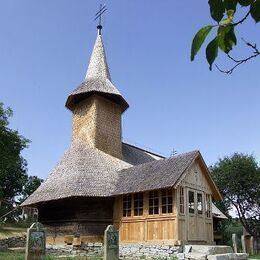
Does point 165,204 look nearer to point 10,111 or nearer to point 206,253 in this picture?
point 206,253

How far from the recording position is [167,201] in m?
21.2

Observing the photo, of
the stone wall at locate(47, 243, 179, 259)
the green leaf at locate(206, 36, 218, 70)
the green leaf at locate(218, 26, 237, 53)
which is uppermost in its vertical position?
the green leaf at locate(218, 26, 237, 53)

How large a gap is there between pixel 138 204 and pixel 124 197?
127 cm

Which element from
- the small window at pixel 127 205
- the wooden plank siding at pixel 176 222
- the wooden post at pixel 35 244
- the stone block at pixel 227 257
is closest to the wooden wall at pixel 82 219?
the wooden plank siding at pixel 176 222

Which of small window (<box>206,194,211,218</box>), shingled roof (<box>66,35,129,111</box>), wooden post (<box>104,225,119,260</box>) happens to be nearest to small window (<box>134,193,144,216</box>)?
small window (<box>206,194,211,218</box>)

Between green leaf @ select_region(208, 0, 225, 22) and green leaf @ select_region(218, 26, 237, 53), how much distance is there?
0.05 metres

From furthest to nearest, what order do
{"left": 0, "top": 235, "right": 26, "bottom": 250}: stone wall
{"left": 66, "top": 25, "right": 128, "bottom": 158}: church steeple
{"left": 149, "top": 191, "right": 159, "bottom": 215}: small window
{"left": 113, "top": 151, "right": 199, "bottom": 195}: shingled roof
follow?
{"left": 66, "top": 25, "right": 128, "bottom": 158}: church steeple → {"left": 0, "top": 235, "right": 26, "bottom": 250}: stone wall → {"left": 149, "top": 191, "right": 159, "bottom": 215}: small window → {"left": 113, "top": 151, "right": 199, "bottom": 195}: shingled roof

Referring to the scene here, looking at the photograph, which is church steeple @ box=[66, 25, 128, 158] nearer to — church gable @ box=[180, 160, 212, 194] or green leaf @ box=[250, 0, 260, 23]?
church gable @ box=[180, 160, 212, 194]

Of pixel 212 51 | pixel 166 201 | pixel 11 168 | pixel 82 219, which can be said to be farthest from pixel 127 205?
pixel 11 168

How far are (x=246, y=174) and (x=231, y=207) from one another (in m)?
4.20

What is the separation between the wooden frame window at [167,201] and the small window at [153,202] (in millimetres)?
406

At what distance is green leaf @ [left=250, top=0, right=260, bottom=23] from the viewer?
59.8 inches

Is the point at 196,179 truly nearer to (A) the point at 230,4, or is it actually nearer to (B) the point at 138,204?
(B) the point at 138,204

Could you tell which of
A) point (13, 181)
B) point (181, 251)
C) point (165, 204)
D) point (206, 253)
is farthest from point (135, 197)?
point (13, 181)
